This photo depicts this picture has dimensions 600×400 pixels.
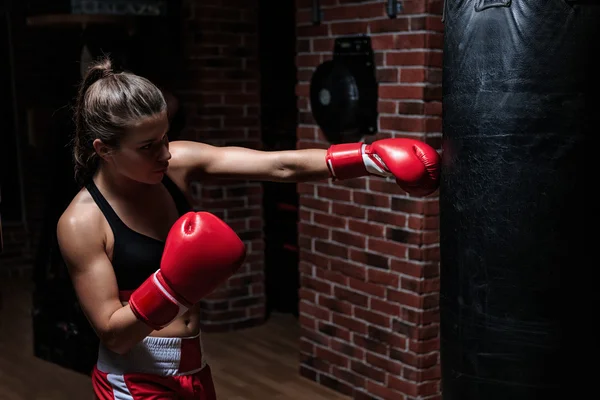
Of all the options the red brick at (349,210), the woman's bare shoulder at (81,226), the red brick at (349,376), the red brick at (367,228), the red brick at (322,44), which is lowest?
the red brick at (349,376)

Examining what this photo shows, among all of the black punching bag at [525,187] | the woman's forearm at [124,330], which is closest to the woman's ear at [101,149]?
the woman's forearm at [124,330]

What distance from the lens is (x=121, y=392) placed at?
181cm

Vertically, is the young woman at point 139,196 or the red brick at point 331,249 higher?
the young woman at point 139,196

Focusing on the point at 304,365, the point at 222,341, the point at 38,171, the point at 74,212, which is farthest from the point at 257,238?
the point at 74,212

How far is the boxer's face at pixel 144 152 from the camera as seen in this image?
5.41 feet

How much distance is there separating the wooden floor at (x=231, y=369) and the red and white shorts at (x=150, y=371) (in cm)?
151

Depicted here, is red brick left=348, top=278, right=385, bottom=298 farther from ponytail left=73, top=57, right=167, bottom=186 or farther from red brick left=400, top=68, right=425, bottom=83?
ponytail left=73, top=57, right=167, bottom=186

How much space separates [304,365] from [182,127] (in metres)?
1.51

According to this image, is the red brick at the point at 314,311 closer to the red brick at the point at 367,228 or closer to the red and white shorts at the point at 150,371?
the red brick at the point at 367,228

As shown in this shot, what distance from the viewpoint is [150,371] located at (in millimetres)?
1805

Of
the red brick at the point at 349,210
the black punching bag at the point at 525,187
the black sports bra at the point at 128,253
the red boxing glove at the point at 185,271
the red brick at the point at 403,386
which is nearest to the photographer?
the black punching bag at the point at 525,187

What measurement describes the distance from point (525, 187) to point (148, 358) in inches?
38.8

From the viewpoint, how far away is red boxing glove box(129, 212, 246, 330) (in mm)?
1610

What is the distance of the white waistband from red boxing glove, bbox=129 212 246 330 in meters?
0.19
